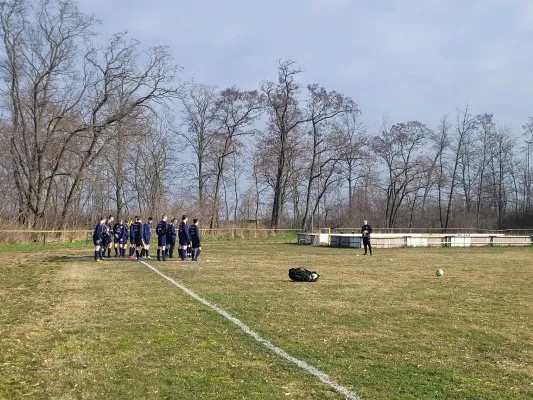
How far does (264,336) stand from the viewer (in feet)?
24.6

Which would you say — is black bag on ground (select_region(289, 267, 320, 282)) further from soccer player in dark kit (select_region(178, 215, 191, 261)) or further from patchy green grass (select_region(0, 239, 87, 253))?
patchy green grass (select_region(0, 239, 87, 253))

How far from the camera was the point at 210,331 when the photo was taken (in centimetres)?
784

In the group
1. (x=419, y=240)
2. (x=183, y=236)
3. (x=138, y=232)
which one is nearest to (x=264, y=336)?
(x=183, y=236)

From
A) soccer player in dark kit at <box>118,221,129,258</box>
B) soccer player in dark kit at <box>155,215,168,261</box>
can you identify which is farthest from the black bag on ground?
soccer player in dark kit at <box>118,221,129,258</box>

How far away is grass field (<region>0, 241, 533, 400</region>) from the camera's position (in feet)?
17.2

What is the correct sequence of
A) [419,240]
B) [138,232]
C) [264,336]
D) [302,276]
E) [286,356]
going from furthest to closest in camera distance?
[419,240] < [138,232] < [302,276] < [264,336] < [286,356]

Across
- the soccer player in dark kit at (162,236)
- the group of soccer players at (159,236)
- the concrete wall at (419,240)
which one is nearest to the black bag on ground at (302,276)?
the group of soccer players at (159,236)

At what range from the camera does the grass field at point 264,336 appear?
17.2 feet

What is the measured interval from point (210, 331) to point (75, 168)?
120 feet

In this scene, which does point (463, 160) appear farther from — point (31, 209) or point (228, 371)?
point (228, 371)

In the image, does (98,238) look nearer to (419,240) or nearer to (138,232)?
(138,232)

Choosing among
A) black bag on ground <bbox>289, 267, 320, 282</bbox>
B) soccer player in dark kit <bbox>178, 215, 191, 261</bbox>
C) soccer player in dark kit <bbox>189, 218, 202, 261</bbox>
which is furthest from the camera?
soccer player in dark kit <bbox>178, 215, 191, 261</bbox>

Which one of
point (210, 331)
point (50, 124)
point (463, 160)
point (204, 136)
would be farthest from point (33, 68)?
point (463, 160)

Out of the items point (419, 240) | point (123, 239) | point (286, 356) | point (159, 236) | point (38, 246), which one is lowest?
point (286, 356)
